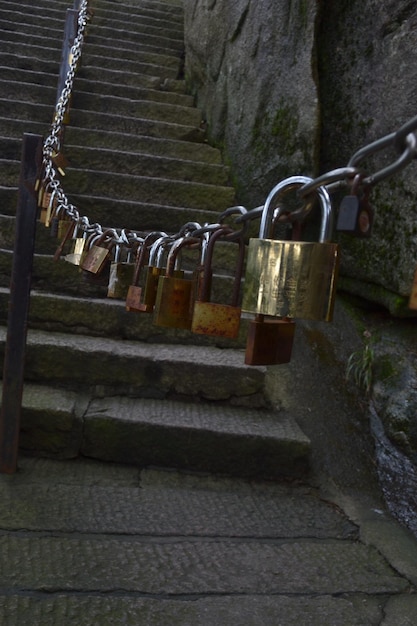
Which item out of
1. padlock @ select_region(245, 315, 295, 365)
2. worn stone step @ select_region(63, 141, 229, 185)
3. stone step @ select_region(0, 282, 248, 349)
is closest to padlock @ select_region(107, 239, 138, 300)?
padlock @ select_region(245, 315, 295, 365)

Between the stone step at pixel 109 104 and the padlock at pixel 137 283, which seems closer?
the padlock at pixel 137 283

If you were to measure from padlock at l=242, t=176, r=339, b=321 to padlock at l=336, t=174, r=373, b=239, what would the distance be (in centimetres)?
10

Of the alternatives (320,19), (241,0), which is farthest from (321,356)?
(241,0)

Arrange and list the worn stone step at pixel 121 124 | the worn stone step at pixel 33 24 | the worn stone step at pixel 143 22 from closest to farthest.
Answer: the worn stone step at pixel 121 124, the worn stone step at pixel 33 24, the worn stone step at pixel 143 22

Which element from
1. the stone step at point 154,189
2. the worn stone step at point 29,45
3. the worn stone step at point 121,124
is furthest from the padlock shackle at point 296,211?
the worn stone step at point 29,45

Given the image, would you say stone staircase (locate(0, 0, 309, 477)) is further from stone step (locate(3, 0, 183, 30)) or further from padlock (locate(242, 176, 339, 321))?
padlock (locate(242, 176, 339, 321))

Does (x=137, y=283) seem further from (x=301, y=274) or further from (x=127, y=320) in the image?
(x=127, y=320)

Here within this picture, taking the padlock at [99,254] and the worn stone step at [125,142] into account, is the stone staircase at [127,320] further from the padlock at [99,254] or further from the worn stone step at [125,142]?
the padlock at [99,254]

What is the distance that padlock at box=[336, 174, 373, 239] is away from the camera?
0.76 meters

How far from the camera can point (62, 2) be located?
6535mm

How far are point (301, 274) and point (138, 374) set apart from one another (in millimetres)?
1878

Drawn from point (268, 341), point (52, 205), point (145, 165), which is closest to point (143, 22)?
point (145, 165)

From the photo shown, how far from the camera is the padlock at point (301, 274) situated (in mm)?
893

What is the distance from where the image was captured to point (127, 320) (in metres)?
2.95
